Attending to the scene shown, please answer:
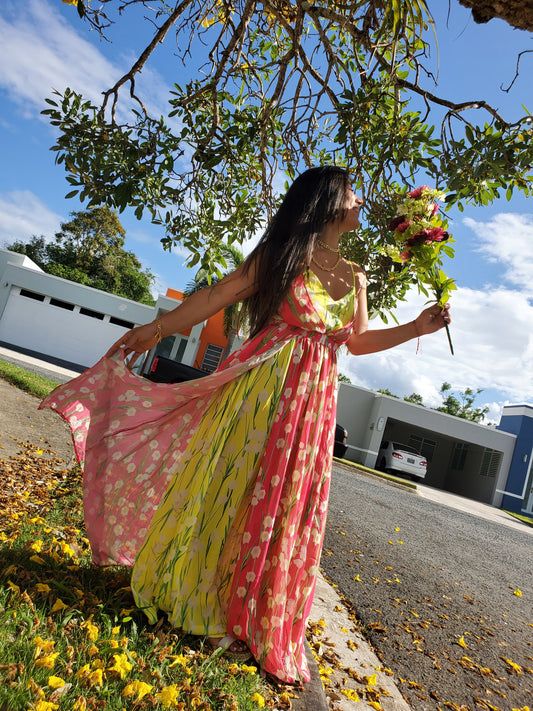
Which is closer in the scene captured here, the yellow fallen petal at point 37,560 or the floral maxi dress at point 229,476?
the floral maxi dress at point 229,476

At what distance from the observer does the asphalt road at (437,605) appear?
254cm

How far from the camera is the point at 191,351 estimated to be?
2084 cm

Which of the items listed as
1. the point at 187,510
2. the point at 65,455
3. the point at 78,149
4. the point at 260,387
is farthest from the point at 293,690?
the point at 78,149

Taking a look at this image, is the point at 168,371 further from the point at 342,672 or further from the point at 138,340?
the point at 342,672

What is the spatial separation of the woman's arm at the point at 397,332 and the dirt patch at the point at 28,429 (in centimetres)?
297

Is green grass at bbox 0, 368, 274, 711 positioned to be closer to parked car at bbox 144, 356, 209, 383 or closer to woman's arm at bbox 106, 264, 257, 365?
woman's arm at bbox 106, 264, 257, 365

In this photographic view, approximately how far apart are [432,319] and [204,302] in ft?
3.38

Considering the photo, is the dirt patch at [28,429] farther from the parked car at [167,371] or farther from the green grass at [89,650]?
the green grass at [89,650]

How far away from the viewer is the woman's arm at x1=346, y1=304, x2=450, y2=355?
227 cm

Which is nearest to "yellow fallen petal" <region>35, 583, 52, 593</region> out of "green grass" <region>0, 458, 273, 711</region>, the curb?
"green grass" <region>0, 458, 273, 711</region>

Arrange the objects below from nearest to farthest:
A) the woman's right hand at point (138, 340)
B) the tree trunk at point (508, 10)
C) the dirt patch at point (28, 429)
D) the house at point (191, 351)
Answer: the tree trunk at point (508, 10)
the woman's right hand at point (138, 340)
the dirt patch at point (28, 429)
the house at point (191, 351)

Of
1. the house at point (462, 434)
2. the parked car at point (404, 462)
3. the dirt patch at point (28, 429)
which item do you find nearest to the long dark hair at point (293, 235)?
the dirt patch at point (28, 429)

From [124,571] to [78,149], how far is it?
3.14 metres

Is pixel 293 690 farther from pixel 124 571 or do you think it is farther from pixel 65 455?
pixel 65 455
